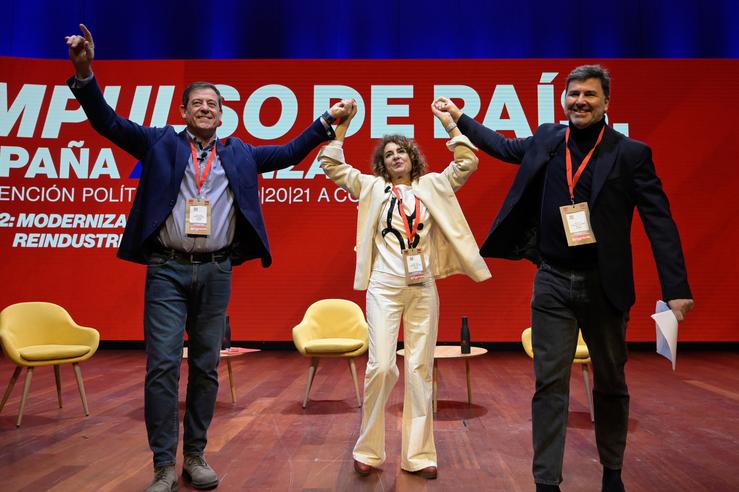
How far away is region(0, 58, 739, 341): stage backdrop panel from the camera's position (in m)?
7.09

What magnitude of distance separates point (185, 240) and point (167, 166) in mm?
319

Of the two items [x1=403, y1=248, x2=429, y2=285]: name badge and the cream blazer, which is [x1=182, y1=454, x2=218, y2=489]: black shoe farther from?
[x1=403, y1=248, x2=429, y2=285]: name badge

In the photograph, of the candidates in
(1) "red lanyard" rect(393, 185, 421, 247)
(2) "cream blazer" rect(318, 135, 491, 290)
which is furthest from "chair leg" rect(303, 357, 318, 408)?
(1) "red lanyard" rect(393, 185, 421, 247)

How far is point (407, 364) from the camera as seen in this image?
2791mm

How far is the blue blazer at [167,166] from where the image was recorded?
237 cm

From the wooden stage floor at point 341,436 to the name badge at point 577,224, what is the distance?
1.15 meters

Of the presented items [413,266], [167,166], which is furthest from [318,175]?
[167,166]

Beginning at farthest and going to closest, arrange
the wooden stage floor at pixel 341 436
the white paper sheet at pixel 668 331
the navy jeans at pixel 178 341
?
1. the wooden stage floor at pixel 341 436
2. the navy jeans at pixel 178 341
3. the white paper sheet at pixel 668 331

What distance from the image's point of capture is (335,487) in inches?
101

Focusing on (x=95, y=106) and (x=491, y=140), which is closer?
(x=95, y=106)

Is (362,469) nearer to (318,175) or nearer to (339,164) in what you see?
(339,164)

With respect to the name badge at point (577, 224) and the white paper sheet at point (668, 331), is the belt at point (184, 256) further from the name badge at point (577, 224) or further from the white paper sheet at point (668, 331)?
the white paper sheet at point (668, 331)

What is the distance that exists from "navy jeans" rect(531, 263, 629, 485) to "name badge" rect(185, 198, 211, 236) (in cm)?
132
